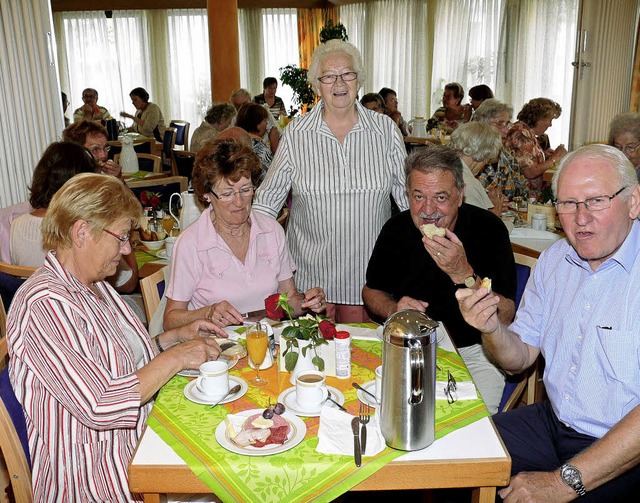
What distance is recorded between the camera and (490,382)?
8.04ft

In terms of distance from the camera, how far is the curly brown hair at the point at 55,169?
2.99m

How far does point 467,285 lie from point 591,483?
0.77m

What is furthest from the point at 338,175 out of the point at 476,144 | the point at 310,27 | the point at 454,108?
the point at 310,27

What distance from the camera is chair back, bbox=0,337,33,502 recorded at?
63.6 inches

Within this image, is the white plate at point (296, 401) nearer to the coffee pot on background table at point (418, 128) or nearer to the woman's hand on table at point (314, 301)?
the woman's hand on table at point (314, 301)

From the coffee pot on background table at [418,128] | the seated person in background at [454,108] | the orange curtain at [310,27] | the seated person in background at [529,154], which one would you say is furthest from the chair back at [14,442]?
the orange curtain at [310,27]

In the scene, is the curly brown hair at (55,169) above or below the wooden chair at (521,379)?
above

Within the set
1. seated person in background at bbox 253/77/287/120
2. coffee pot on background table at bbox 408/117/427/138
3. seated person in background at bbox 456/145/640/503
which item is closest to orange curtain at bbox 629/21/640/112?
coffee pot on background table at bbox 408/117/427/138

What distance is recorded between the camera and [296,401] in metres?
1.78

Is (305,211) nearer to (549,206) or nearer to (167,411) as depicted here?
(167,411)

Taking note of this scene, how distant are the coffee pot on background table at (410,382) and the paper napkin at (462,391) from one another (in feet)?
0.87

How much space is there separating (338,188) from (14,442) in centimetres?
182

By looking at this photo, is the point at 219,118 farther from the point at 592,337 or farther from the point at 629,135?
the point at 592,337

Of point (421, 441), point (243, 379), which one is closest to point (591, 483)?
point (421, 441)
